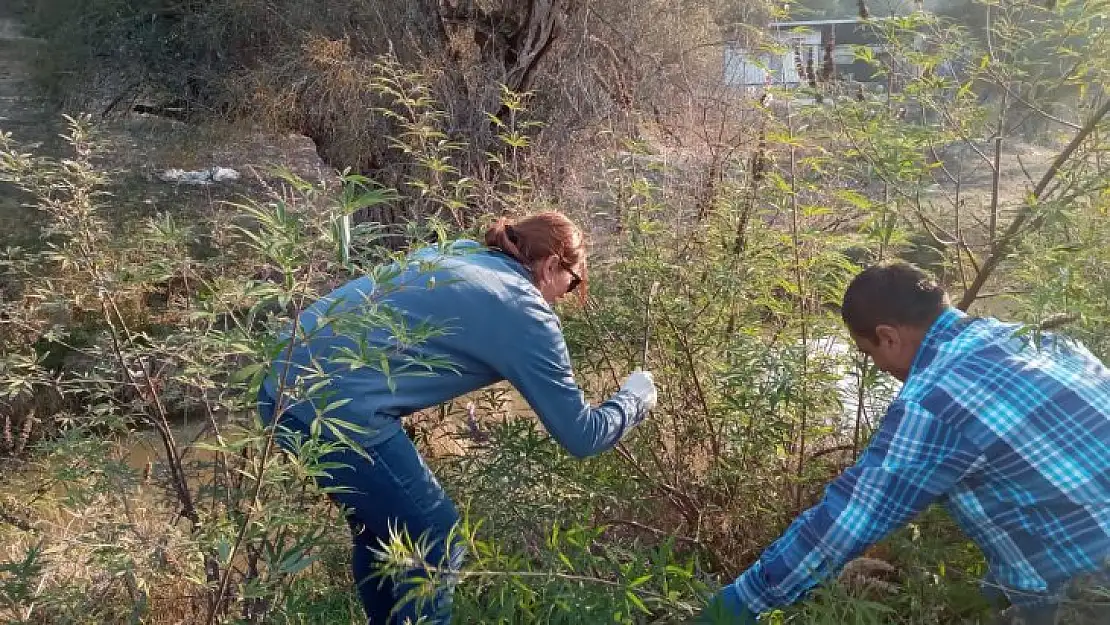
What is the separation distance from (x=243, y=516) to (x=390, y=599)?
2.75 ft

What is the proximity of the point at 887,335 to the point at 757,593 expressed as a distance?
62 cm

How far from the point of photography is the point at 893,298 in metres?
1.81

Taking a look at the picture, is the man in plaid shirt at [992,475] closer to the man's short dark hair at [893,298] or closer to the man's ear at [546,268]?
the man's short dark hair at [893,298]

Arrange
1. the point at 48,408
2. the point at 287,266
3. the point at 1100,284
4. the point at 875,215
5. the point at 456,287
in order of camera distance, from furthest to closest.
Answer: the point at 48,408, the point at 875,215, the point at 456,287, the point at 1100,284, the point at 287,266

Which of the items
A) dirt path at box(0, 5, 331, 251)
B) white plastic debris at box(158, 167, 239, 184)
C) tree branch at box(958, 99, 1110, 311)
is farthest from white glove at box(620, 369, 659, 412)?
white plastic debris at box(158, 167, 239, 184)

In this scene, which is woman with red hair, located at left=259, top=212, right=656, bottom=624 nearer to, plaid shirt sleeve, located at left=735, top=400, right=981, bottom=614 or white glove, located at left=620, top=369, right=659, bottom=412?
white glove, located at left=620, top=369, right=659, bottom=412

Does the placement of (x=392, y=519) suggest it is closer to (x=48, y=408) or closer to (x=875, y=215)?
(x=875, y=215)

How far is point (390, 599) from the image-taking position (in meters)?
2.47

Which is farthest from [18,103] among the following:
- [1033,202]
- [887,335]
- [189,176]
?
[1033,202]

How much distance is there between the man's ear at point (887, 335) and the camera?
1.82 meters

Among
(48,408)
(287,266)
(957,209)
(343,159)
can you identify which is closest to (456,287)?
(287,266)

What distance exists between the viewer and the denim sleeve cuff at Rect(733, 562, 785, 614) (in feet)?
5.42

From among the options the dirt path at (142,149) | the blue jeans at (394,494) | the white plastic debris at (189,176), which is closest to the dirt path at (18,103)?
the dirt path at (142,149)

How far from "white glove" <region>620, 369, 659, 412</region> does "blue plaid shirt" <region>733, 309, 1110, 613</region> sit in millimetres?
731
